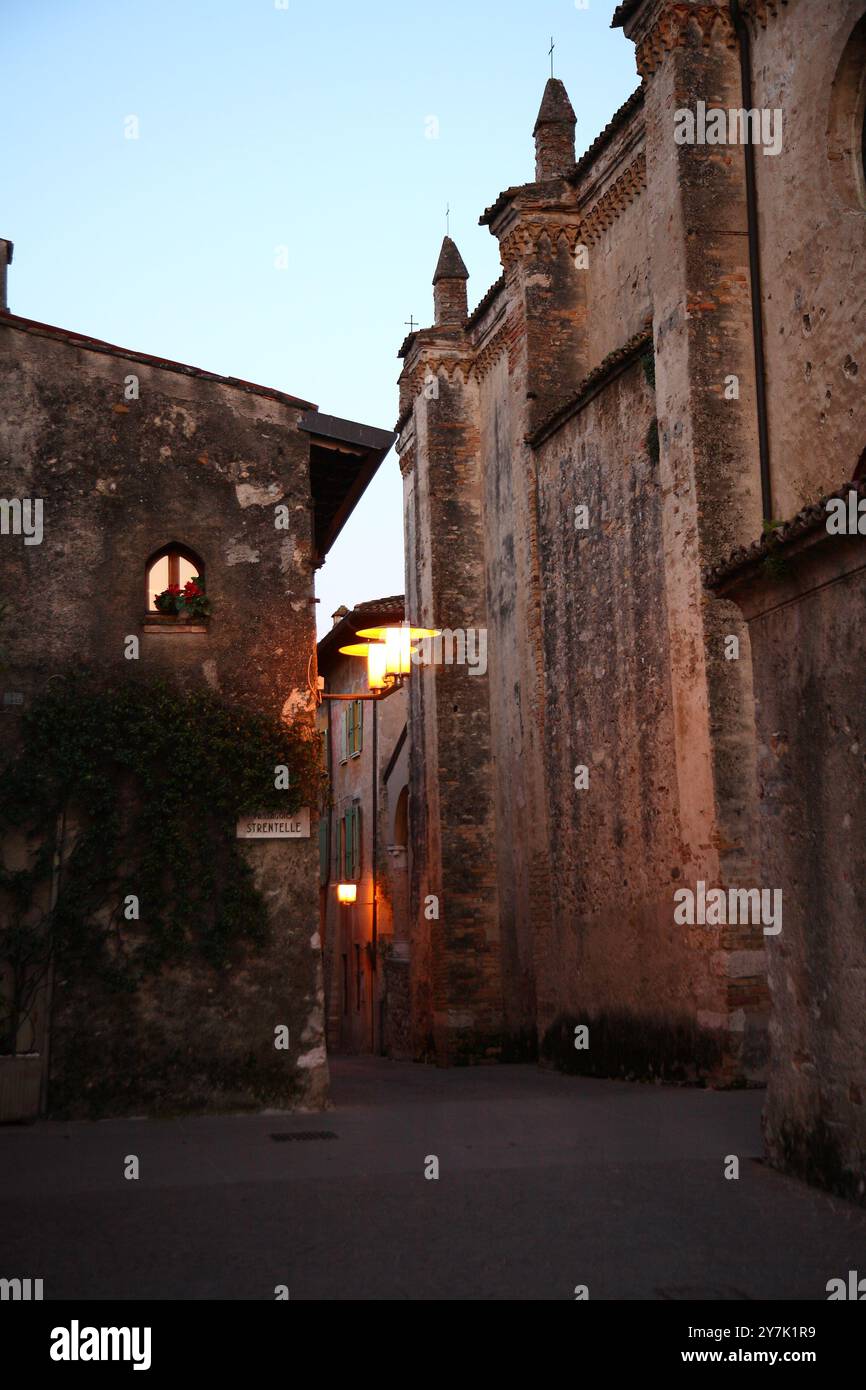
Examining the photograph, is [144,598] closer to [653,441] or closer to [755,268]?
[653,441]

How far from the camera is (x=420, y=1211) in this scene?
6590 mm

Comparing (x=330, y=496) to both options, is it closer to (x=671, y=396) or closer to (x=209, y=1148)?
(x=671, y=396)

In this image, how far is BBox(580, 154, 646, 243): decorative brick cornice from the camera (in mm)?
16156

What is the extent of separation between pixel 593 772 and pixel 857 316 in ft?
19.6

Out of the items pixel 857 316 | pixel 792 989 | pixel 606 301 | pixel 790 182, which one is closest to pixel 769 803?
pixel 792 989

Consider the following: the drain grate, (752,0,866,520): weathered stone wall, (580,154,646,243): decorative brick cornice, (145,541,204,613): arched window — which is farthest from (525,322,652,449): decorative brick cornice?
the drain grate

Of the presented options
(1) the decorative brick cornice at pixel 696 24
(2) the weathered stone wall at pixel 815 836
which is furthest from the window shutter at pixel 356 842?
(2) the weathered stone wall at pixel 815 836

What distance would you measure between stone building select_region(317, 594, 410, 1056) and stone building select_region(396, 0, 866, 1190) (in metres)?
4.18

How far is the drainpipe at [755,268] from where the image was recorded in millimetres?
12352

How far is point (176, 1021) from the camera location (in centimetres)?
1040

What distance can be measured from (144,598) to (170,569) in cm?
37

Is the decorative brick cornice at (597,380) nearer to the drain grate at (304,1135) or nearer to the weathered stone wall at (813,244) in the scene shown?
the weathered stone wall at (813,244)

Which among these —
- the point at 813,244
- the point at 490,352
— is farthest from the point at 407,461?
the point at 813,244
